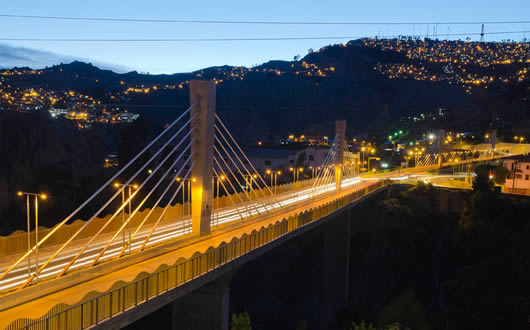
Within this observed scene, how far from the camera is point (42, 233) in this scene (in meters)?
17.2

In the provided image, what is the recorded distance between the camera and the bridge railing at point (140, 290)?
10000mm

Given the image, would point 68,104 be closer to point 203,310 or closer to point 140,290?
point 203,310

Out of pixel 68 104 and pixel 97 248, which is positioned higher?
pixel 68 104

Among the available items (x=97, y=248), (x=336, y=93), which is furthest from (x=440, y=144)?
(x=336, y=93)

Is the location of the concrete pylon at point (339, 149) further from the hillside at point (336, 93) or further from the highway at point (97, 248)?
the hillside at point (336, 93)

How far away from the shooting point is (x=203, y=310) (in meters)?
18.8

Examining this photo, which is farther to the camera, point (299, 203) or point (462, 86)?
point (462, 86)

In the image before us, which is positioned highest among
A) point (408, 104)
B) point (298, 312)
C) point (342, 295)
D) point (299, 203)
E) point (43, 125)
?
point (408, 104)

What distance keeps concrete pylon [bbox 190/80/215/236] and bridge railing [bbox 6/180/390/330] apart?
109 inches

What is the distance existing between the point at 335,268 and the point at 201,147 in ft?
73.9

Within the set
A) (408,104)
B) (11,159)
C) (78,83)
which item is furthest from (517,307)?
(78,83)

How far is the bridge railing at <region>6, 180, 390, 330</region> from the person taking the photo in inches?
394

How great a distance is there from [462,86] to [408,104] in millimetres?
30701

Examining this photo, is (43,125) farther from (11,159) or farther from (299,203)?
(299,203)
